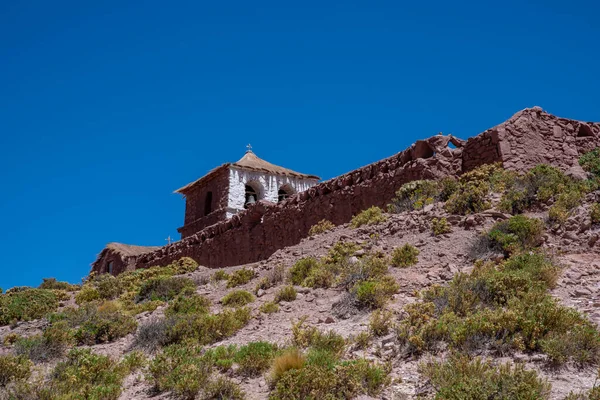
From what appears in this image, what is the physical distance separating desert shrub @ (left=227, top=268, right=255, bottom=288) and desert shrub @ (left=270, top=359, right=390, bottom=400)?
607 centimetres

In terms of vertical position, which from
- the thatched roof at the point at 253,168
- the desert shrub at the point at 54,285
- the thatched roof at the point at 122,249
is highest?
the thatched roof at the point at 253,168

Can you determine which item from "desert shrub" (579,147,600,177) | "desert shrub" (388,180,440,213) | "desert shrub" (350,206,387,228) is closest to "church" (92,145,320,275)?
"desert shrub" (350,206,387,228)

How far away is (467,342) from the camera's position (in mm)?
6645

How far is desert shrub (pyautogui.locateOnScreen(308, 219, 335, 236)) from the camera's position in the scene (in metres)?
15.6

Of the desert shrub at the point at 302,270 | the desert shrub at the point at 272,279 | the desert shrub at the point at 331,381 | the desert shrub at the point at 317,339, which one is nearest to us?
the desert shrub at the point at 331,381

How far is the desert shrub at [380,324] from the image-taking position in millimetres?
7621

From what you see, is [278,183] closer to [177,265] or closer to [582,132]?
[177,265]

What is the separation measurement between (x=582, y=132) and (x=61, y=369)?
1338 cm

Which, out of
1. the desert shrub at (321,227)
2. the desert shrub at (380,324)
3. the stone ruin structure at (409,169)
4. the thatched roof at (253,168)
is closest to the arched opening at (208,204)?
the thatched roof at (253,168)

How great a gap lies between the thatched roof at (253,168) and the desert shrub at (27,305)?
58.2ft

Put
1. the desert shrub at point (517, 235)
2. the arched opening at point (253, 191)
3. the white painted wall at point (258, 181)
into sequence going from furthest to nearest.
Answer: the arched opening at point (253, 191) → the white painted wall at point (258, 181) → the desert shrub at point (517, 235)

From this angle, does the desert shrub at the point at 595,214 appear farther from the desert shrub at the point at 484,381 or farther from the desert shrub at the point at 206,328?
the desert shrub at the point at 206,328

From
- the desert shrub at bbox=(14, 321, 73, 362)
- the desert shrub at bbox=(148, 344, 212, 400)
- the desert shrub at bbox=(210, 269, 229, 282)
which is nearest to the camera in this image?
the desert shrub at bbox=(148, 344, 212, 400)

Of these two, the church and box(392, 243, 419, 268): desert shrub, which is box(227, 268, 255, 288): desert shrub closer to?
box(392, 243, 419, 268): desert shrub
